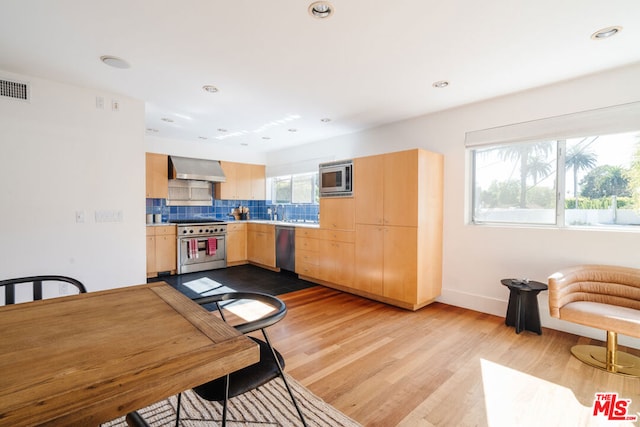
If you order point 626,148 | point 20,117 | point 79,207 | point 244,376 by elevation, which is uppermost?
point 20,117

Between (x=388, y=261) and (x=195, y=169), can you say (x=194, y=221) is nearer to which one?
(x=195, y=169)

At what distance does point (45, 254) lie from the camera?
2977 mm

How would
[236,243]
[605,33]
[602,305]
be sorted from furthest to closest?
[236,243], [602,305], [605,33]

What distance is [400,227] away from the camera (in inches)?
142

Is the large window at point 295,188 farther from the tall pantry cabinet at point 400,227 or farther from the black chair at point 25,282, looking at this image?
the black chair at point 25,282

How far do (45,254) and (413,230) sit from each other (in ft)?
12.8

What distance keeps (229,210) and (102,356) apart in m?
5.86

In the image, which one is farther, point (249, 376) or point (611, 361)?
point (611, 361)

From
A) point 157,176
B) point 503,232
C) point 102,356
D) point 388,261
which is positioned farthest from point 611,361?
point 157,176

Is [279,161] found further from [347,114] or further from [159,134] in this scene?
[347,114]

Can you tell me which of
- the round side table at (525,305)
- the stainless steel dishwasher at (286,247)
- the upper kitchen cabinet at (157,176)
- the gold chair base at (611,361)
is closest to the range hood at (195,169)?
the upper kitchen cabinet at (157,176)

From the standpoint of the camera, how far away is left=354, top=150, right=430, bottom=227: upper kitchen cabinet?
3471 mm

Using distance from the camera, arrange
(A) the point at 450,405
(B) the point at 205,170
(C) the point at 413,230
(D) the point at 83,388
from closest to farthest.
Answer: (D) the point at 83,388 → (A) the point at 450,405 → (C) the point at 413,230 → (B) the point at 205,170

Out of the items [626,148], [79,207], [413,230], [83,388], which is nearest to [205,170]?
[79,207]
